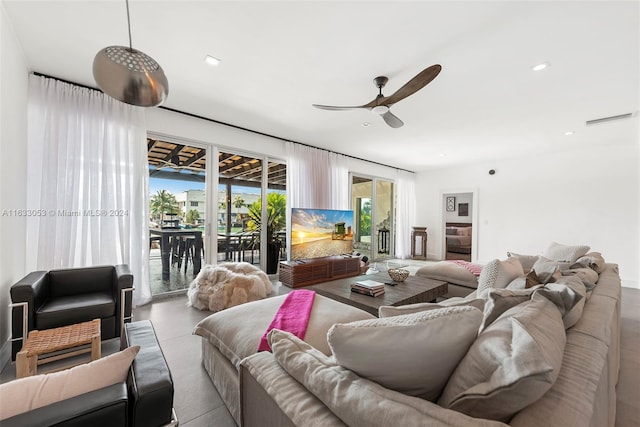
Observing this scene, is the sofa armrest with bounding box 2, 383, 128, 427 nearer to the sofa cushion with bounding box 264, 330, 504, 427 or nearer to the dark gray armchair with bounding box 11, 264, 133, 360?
the sofa cushion with bounding box 264, 330, 504, 427

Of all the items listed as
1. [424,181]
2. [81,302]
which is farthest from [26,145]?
[424,181]

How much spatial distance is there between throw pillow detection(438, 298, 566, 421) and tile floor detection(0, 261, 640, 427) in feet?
4.35

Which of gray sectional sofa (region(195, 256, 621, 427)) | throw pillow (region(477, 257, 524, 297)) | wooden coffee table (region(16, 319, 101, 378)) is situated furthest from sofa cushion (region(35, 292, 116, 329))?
throw pillow (region(477, 257, 524, 297))

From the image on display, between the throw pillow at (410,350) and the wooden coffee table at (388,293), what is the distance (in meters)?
1.42

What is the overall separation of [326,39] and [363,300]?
2240 millimetres

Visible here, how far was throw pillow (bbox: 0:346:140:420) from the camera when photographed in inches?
27.1

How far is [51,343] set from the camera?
5.19ft

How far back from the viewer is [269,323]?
1638mm

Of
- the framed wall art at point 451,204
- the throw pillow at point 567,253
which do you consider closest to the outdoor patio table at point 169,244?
the throw pillow at point 567,253

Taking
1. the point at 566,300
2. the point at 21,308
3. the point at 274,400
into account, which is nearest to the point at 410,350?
Answer: the point at 274,400

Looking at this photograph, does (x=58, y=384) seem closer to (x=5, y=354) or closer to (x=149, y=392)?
(x=149, y=392)

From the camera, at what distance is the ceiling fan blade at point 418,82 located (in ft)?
6.36

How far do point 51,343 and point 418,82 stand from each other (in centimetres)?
315

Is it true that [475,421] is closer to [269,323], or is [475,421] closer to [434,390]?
[434,390]
